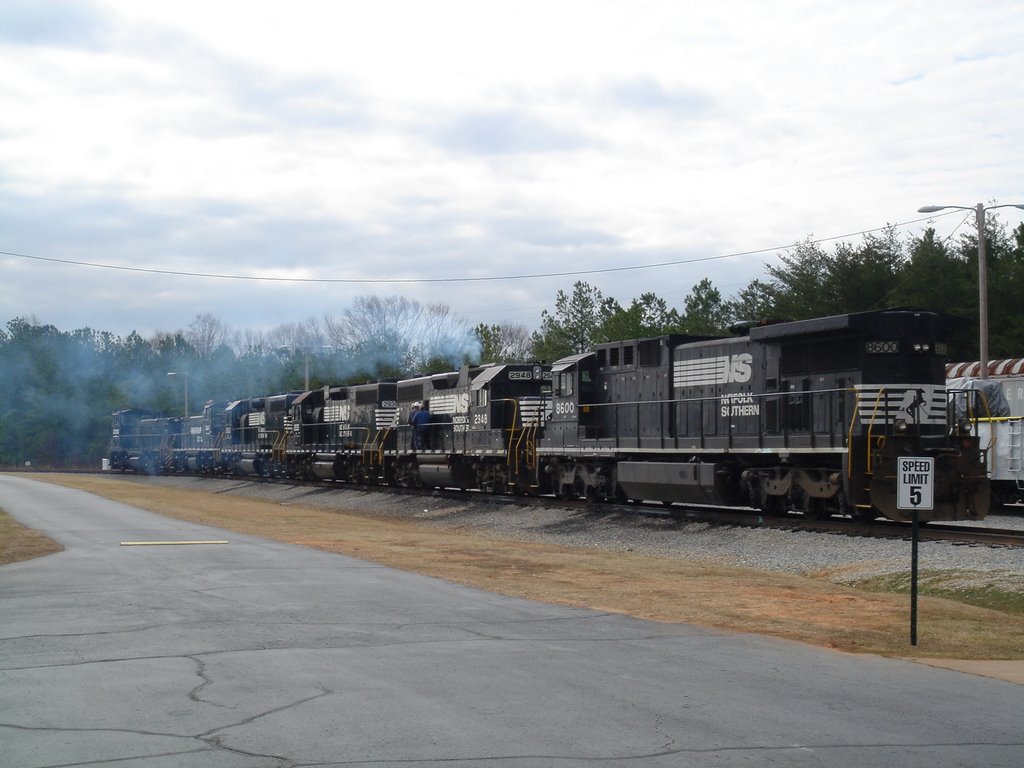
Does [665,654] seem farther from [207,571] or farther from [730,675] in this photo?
[207,571]

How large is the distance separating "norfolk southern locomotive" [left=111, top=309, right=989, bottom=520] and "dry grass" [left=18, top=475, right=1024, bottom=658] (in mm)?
3387

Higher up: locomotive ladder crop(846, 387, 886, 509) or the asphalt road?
locomotive ladder crop(846, 387, 886, 509)

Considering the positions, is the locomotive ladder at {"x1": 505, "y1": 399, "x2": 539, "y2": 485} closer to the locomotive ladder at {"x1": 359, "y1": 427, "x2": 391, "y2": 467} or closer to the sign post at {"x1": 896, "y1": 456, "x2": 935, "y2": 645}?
the locomotive ladder at {"x1": 359, "y1": 427, "x2": 391, "y2": 467}

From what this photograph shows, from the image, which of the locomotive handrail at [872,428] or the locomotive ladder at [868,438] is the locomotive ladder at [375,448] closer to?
the locomotive ladder at [868,438]

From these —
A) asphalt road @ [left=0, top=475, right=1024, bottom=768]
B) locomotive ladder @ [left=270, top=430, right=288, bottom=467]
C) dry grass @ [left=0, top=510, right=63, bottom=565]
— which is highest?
locomotive ladder @ [left=270, top=430, right=288, bottom=467]

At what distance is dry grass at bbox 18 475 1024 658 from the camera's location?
1106cm

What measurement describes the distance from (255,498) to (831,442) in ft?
93.2

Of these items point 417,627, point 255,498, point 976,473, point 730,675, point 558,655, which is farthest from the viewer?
point 255,498

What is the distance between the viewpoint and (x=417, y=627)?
35.1 ft

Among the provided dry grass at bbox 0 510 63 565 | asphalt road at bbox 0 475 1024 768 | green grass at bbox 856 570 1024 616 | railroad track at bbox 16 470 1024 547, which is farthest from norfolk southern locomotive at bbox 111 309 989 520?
dry grass at bbox 0 510 63 565

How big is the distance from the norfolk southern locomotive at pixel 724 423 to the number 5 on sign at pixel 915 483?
5.70 metres

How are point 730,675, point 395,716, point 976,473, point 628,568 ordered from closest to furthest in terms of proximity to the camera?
point 395,716 → point 730,675 → point 628,568 → point 976,473

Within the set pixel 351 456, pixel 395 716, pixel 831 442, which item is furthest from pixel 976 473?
pixel 351 456

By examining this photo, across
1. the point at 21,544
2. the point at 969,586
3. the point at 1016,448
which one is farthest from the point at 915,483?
the point at 1016,448
